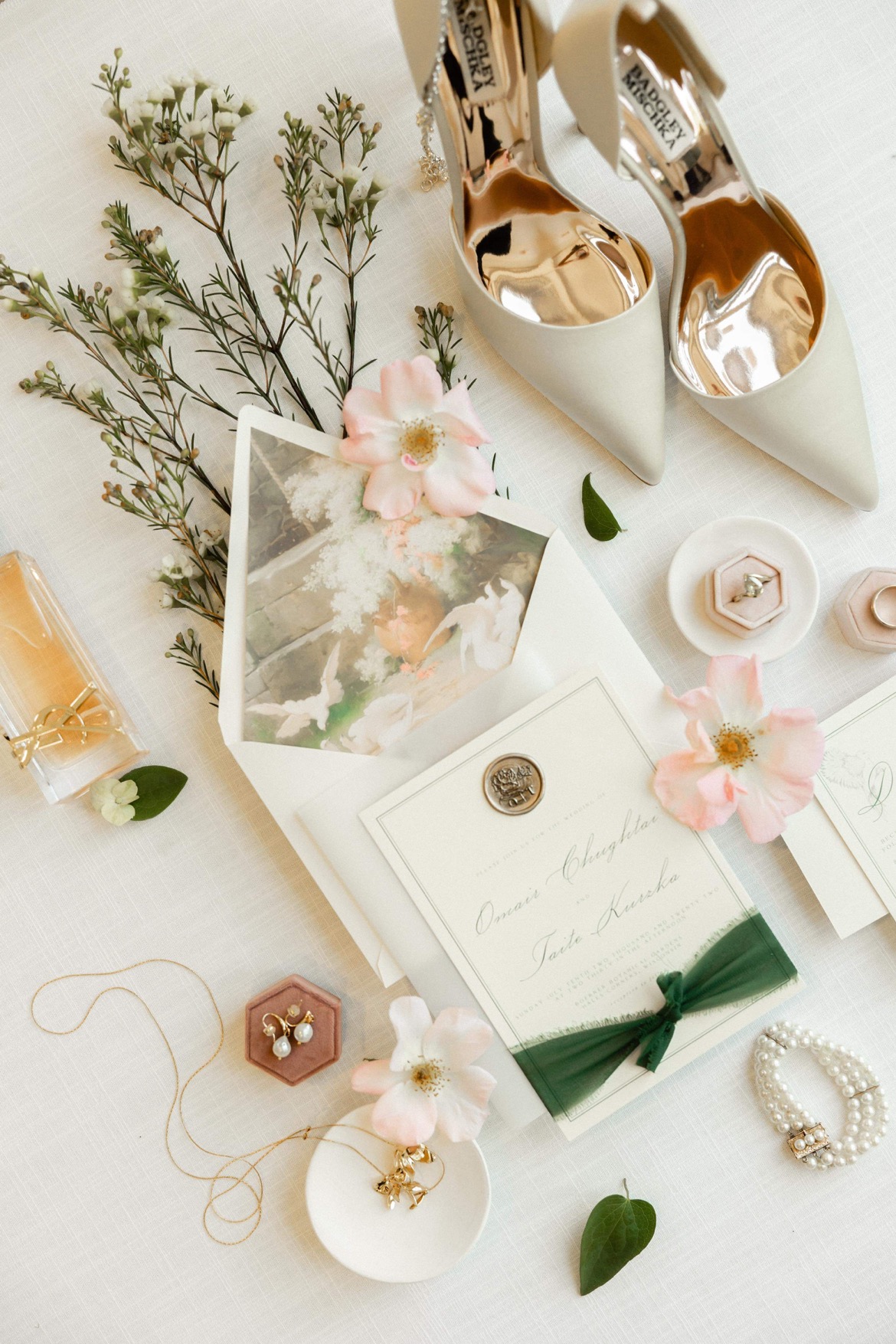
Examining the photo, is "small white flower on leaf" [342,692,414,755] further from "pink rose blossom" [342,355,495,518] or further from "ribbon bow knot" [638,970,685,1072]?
"ribbon bow knot" [638,970,685,1072]

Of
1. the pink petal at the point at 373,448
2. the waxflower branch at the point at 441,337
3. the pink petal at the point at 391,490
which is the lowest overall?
the pink petal at the point at 391,490

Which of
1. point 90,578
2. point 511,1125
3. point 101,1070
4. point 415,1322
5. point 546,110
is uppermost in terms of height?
point 546,110

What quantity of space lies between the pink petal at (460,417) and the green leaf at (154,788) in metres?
0.44

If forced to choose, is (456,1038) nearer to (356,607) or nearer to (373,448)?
(356,607)

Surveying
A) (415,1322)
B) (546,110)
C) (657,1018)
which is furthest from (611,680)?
(415,1322)

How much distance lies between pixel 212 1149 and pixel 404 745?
47cm

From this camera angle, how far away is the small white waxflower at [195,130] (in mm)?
816

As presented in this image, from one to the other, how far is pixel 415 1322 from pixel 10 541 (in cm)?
90

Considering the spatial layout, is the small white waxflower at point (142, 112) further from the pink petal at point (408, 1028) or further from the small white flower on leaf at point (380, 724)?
the pink petal at point (408, 1028)

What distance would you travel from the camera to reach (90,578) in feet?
2.96

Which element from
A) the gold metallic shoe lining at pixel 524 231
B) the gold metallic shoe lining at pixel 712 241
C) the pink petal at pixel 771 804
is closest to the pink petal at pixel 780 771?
the pink petal at pixel 771 804

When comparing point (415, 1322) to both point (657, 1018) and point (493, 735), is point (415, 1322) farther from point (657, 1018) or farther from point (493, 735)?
point (493, 735)

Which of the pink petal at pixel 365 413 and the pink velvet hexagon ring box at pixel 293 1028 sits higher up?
the pink petal at pixel 365 413

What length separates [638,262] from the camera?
870mm
